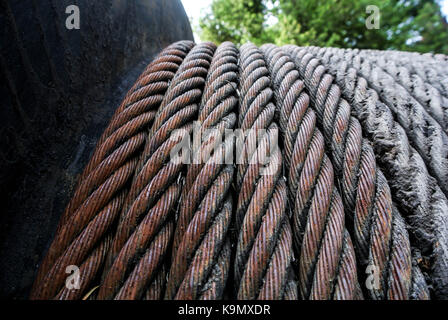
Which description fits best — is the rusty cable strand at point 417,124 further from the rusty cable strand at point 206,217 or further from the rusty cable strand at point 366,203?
the rusty cable strand at point 206,217

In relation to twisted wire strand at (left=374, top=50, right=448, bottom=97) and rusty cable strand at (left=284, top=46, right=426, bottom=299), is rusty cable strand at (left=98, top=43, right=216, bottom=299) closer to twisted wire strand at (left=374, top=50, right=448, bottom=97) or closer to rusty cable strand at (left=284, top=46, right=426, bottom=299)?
rusty cable strand at (left=284, top=46, right=426, bottom=299)

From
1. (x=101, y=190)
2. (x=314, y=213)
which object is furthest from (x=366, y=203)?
(x=101, y=190)

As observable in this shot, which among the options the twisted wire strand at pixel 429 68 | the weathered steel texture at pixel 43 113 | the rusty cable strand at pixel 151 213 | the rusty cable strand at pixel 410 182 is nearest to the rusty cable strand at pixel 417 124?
the rusty cable strand at pixel 410 182

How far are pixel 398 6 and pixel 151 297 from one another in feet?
15.1

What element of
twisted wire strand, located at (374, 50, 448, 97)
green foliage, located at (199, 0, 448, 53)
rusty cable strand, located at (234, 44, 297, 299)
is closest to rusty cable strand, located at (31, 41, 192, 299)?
rusty cable strand, located at (234, 44, 297, 299)

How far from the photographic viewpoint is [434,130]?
582 mm

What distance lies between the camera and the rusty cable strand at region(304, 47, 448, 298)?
0.44 m

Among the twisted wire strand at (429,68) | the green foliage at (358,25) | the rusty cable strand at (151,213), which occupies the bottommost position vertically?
the rusty cable strand at (151,213)

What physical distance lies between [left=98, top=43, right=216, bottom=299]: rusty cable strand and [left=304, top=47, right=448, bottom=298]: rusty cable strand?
0.42 meters

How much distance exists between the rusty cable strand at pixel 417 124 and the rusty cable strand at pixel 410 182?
33 mm

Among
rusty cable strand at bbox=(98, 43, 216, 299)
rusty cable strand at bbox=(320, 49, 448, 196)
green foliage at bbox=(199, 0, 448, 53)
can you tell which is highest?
green foliage at bbox=(199, 0, 448, 53)

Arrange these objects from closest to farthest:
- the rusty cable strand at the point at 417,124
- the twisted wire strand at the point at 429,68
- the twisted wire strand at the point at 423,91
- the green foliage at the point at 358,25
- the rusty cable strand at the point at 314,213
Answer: the rusty cable strand at the point at 314,213 → the rusty cable strand at the point at 417,124 → the twisted wire strand at the point at 423,91 → the twisted wire strand at the point at 429,68 → the green foliage at the point at 358,25

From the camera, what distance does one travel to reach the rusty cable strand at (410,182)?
1.45 feet

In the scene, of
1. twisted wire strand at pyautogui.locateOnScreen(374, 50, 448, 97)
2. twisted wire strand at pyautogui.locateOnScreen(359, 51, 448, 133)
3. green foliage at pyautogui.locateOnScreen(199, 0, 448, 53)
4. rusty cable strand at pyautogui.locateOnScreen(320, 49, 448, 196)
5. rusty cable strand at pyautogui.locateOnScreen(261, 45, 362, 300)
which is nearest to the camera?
rusty cable strand at pyautogui.locateOnScreen(261, 45, 362, 300)
